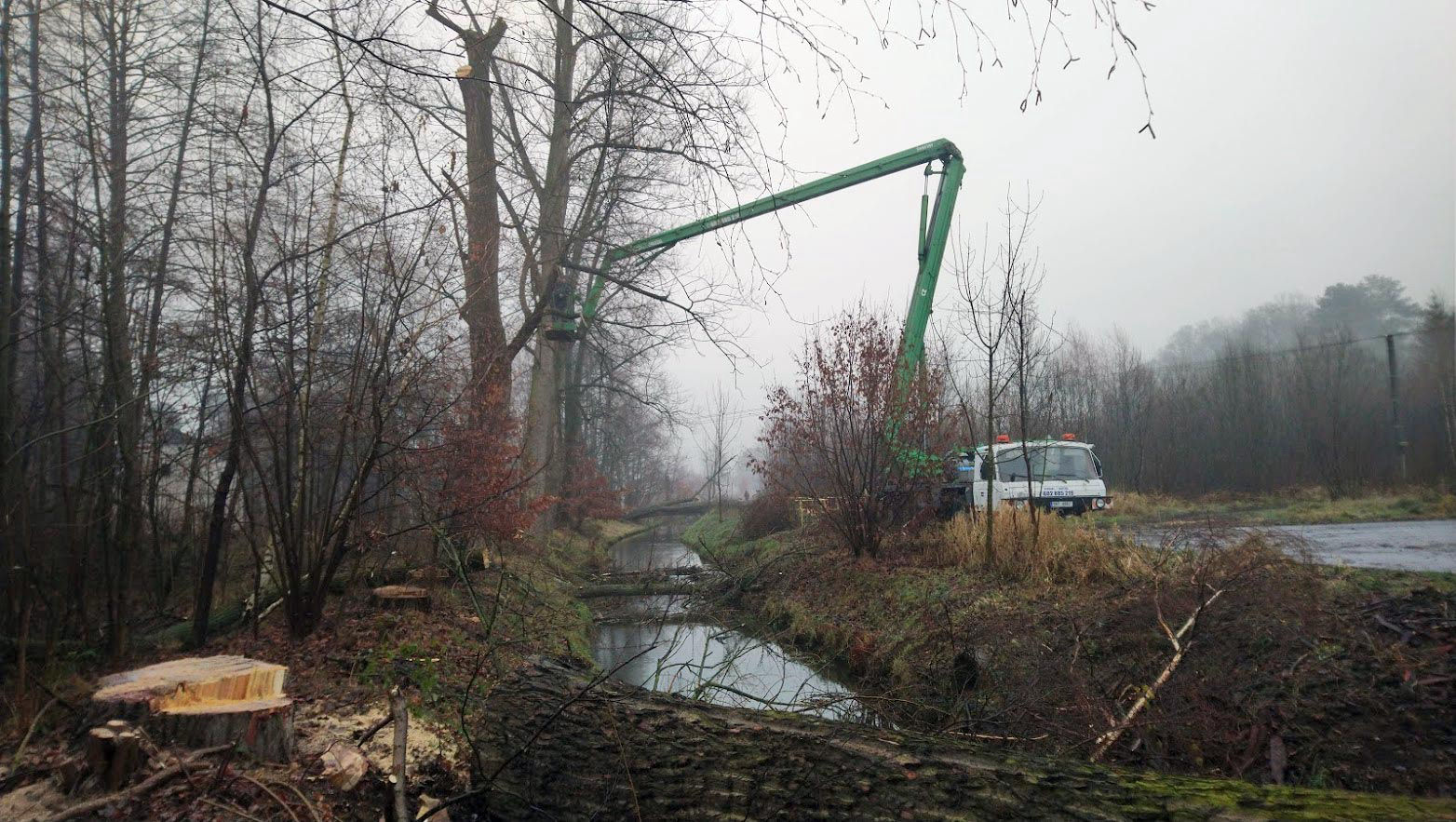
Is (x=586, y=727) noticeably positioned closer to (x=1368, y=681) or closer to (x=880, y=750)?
(x=880, y=750)

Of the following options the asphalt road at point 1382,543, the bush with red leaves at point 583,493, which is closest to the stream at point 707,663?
the asphalt road at point 1382,543

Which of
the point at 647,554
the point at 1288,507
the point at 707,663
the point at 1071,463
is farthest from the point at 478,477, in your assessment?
the point at 1288,507

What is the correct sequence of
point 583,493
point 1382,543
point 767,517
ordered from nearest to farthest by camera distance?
1. point 1382,543
2. point 767,517
3. point 583,493

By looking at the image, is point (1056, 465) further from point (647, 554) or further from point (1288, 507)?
point (647, 554)

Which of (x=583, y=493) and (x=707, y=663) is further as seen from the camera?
(x=583, y=493)

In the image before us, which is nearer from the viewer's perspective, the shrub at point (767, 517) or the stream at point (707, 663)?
the stream at point (707, 663)

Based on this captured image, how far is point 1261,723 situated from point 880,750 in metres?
2.89

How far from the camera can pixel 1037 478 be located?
11.7m

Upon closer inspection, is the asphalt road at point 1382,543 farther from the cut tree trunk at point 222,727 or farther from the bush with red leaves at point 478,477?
the cut tree trunk at point 222,727

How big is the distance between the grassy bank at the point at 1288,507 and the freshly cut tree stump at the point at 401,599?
815 cm

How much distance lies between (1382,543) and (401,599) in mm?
10243

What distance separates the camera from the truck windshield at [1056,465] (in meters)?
12.4

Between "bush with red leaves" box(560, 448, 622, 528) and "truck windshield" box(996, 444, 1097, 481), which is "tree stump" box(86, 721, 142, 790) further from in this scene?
"bush with red leaves" box(560, 448, 622, 528)

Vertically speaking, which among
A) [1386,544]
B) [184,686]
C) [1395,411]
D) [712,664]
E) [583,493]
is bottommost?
[712,664]
